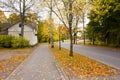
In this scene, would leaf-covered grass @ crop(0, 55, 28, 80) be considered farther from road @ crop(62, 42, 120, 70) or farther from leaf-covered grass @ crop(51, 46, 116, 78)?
road @ crop(62, 42, 120, 70)

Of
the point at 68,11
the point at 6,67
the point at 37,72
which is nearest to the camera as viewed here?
the point at 37,72

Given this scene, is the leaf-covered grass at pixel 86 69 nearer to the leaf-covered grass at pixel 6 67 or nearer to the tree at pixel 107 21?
the leaf-covered grass at pixel 6 67

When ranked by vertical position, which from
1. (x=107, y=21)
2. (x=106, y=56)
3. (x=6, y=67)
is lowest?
(x=6, y=67)

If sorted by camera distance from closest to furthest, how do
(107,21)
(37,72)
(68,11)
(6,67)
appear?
(37,72) → (6,67) → (68,11) → (107,21)

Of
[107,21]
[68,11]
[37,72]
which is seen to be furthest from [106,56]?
[107,21]

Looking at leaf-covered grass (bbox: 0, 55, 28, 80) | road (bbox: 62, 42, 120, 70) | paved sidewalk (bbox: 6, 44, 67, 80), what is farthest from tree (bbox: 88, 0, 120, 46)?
paved sidewalk (bbox: 6, 44, 67, 80)

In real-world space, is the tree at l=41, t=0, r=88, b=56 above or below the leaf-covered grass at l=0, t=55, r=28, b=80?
above

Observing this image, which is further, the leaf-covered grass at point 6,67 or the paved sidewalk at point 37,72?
the leaf-covered grass at point 6,67

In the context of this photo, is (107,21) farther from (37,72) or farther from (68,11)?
(37,72)

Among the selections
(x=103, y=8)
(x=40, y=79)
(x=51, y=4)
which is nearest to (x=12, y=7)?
(x=103, y=8)

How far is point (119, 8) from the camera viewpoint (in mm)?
41125

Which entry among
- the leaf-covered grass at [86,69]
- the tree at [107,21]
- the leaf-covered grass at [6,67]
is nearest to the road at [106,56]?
the leaf-covered grass at [86,69]

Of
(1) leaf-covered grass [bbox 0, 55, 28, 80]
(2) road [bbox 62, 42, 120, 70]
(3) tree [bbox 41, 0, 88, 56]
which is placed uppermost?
(3) tree [bbox 41, 0, 88, 56]

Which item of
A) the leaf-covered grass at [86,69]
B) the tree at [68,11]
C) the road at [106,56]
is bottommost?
the leaf-covered grass at [86,69]
